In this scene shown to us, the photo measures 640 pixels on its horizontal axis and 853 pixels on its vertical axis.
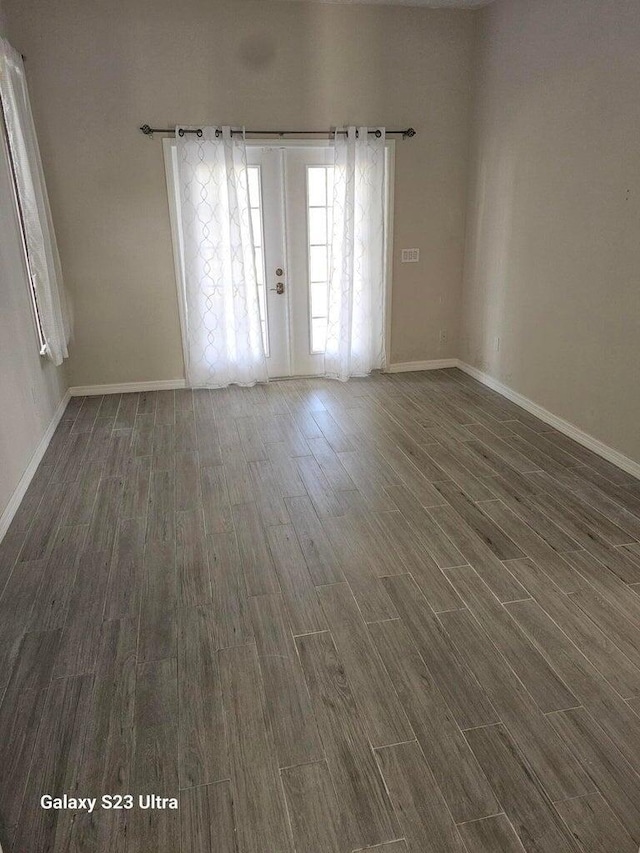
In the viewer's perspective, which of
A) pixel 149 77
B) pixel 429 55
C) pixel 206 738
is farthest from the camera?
pixel 429 55

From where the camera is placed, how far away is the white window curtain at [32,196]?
12.3 feet

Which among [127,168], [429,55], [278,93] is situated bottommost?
[127,168]

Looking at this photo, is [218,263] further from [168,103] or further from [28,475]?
[28,475]

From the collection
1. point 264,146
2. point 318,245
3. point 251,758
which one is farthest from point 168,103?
point 251,758

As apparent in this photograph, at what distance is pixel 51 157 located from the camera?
15.3ft

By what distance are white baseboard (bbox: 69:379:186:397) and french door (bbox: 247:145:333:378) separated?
0.94 metres

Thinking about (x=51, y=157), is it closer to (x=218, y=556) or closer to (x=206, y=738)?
(x=218, y=556)

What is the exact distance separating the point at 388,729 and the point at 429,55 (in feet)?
17.3

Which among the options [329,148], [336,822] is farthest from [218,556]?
[329,148]

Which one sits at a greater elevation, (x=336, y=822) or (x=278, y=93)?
(x=278, y=93)

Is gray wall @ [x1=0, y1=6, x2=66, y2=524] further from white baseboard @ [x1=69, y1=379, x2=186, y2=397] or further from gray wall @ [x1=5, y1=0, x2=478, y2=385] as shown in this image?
white baseboard @ [x1=69, y1=379, x2=186, y2=397]

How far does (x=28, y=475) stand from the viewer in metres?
3.66

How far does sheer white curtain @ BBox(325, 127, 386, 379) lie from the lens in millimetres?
5082

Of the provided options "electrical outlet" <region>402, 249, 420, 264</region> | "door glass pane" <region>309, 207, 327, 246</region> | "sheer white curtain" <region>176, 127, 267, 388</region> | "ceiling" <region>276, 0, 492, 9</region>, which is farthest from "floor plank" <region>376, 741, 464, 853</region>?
"ceiling" <region>276, 0, 492, 9</region>
